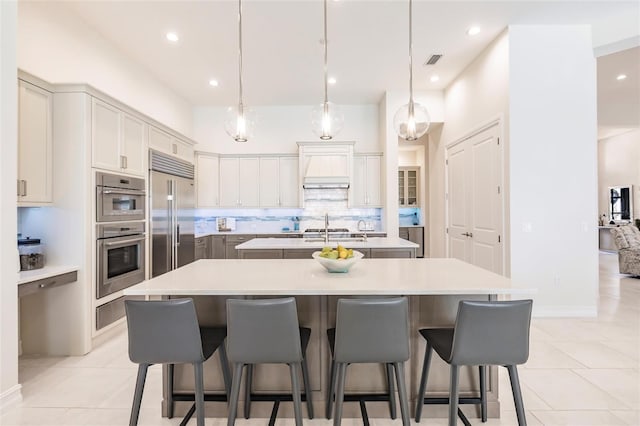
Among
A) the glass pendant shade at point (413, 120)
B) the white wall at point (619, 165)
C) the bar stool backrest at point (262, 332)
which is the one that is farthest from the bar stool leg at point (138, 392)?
the white wall at point (619, 165)

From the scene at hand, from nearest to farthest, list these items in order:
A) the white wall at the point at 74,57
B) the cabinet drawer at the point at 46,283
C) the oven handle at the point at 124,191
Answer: the cabinet drawer at the point at 46,283
the white wall at the point at 74,57
the oven handle at the point at 124,191

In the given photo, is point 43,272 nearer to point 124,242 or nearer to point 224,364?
point 124,242

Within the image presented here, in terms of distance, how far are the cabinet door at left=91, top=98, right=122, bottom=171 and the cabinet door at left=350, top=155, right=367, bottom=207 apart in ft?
13.0

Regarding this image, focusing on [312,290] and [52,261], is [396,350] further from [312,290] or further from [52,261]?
[52,261]

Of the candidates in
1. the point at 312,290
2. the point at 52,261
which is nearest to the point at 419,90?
the point at 312,290

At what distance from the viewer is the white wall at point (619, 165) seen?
A: 951 cm

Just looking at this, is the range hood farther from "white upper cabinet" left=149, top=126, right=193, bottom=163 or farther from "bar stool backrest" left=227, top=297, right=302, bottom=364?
"bar stool backrest" left=227, top=297, right=302, bottom=364

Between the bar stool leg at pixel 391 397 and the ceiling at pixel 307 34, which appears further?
the ceiling at pixel 307 34

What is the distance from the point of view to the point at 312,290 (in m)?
1.88

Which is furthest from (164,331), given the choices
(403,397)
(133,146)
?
(133,146)

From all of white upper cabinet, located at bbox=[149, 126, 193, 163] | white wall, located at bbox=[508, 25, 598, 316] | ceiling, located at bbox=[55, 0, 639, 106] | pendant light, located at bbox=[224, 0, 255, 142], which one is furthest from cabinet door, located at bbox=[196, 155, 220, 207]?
white wall, located at bbox=[508, 25, 598, 316]

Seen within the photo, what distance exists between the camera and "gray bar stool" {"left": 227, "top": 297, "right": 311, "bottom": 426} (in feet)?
5.68

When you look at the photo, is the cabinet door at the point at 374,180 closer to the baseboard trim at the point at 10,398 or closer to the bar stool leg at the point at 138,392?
the bar stool leg at the point at 138,392

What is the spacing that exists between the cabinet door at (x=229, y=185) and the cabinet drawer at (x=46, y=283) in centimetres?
360
